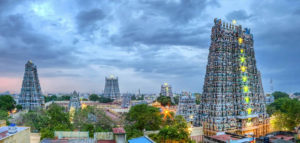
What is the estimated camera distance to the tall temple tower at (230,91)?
41.2 m

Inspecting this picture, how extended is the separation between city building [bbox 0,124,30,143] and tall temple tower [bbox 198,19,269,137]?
105ft

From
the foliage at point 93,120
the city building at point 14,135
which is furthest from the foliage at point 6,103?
the city building at point 14,135

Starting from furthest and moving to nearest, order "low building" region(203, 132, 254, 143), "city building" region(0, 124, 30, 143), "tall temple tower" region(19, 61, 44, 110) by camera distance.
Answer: "tall temple tower" region(19, 61, 44, 110), "low building" region(203, 132, 254, 143), "city building" region(0, 124, 30, 143)

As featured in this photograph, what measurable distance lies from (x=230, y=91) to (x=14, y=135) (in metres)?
37.7

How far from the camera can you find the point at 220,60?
43062mm

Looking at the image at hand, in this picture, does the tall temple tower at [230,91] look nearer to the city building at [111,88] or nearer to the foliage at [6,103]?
the foliage at [6,103]

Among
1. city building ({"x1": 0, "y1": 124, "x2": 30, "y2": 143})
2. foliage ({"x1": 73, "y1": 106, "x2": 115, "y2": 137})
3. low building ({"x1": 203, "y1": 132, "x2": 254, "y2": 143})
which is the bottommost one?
low building ({"x1": 203, "y1": 132, "x2": 254, "y2": 143})

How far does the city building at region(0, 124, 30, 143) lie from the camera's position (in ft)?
54.3

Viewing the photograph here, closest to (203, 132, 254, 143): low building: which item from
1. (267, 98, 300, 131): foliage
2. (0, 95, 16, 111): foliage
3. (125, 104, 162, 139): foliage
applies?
(125, 104, 162, 139): foliage

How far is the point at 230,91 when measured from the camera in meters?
42.7

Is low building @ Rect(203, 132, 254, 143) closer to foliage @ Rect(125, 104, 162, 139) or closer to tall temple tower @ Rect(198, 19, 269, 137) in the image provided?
tall temple tower @ Rect(198, 19, 269, 137)

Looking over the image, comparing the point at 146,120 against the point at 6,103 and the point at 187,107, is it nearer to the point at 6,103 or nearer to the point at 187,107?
the point at 187,107

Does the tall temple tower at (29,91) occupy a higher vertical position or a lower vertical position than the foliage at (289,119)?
higher

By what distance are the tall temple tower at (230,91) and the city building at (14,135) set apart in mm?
31866
